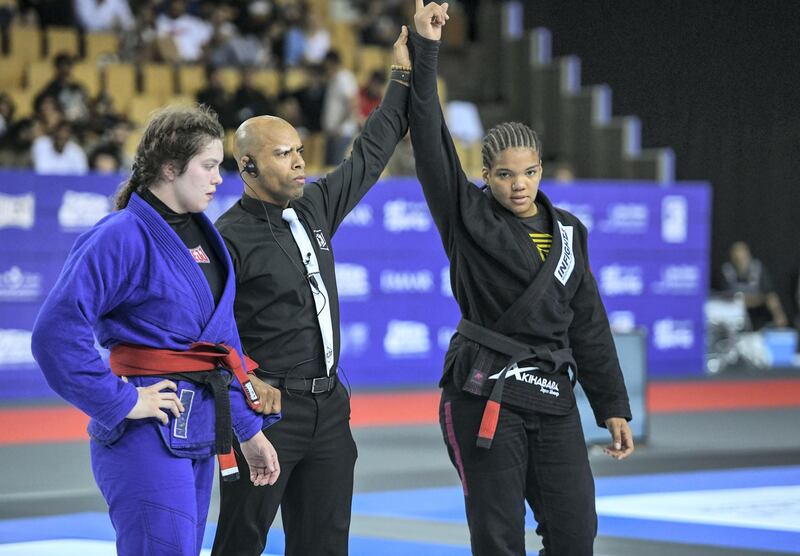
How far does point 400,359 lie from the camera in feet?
38.4

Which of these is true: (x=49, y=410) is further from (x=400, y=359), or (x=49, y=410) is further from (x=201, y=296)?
(x=201, y=296)

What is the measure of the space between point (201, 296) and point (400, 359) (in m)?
8.38

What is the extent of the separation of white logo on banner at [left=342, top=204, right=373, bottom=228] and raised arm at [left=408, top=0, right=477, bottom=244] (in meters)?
6.89

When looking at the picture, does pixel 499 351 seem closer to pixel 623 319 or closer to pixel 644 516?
pixel 644 516

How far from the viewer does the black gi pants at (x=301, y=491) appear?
3869 millimetres

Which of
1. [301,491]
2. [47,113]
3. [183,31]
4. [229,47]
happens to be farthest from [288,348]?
[183,31]

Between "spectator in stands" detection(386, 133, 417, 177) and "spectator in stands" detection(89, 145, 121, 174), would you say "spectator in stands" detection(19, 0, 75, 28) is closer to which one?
"spectator in stands" detection(89, 145, 121, 174)

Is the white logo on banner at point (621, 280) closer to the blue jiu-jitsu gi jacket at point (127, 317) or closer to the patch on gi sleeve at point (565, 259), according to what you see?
the patch on gi sleeve at point (565, 259)

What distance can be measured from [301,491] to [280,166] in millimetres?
1042

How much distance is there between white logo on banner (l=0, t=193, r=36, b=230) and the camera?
10.1m

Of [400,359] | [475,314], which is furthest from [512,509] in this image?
[400,359]

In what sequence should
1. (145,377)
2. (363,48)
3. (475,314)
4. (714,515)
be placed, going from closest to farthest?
(145,377)
(475,314)
(714,515)
(363,48)

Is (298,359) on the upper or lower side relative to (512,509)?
upper

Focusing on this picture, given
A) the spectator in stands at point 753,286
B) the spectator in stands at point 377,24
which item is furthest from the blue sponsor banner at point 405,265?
the spectator in stands at point 377,24
